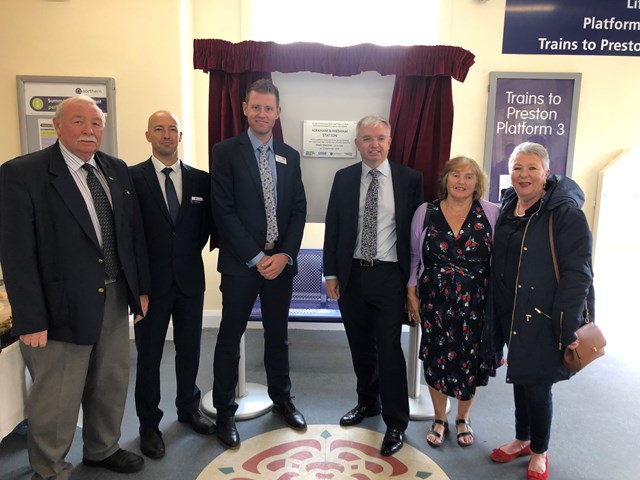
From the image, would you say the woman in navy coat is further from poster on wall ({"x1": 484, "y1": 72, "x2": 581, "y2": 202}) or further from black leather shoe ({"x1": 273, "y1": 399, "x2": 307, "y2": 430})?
poster on wall ({"x1": 484, "y1": 72, "x2": 581, "y2": 202})

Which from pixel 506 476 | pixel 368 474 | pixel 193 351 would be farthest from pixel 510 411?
pixel 193 351

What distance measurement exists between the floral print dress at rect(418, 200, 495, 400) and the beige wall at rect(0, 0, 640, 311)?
6.84 feet

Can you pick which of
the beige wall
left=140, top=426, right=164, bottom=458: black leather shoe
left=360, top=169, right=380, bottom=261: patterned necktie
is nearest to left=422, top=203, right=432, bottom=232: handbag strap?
left=360, top=169, right=380, bottom=261: patterned necktie

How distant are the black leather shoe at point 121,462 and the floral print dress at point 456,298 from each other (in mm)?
1550

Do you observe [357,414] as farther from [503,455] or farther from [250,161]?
[250,161]

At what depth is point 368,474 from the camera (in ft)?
7.44

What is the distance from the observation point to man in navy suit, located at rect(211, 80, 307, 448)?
2.35m

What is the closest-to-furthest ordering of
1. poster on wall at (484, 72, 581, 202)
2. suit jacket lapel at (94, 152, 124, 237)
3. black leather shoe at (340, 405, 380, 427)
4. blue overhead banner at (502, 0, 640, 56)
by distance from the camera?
suit jacket lapel at (94, 152, 124, 237) < black leather shoe at (340, 405, 380, 427) < blue overhead banner at (502, 0, 640, 56) < poster on wall at (484, 72, 581, 202)

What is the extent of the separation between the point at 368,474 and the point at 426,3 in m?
3.69

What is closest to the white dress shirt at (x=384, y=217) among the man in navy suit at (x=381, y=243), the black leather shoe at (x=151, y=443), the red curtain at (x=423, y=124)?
the man in navy suit at (x=381, y=243)

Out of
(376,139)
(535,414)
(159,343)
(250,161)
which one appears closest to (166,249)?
(159,343)

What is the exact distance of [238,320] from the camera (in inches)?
97.0

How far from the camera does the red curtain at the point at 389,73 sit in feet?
8.43

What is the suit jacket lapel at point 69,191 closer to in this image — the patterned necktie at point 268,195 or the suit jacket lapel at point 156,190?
the suit jacket lapel at point 156,190
